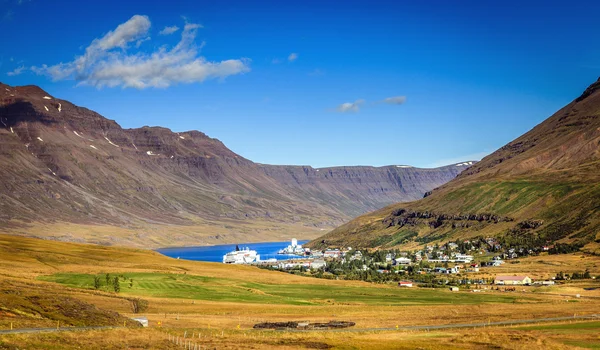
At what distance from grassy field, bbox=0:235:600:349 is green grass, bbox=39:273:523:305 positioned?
0.22 metres

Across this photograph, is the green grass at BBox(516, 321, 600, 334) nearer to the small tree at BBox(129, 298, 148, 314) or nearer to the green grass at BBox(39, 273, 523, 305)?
the green grass at BBox(39, 273, 523, 305)

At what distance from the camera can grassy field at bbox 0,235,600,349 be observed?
207 ft

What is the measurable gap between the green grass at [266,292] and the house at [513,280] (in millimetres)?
26495

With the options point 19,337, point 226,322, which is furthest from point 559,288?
point 19,337

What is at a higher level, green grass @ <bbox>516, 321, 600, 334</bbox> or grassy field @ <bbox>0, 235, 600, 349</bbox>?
grassy field @ <bbox>0, 235, 600, 349</bbox>

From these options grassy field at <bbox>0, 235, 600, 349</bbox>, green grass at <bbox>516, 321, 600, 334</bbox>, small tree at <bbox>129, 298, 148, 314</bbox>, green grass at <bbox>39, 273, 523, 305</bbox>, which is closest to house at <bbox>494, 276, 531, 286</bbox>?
grassy field at <bbox>0, 235, 600, 349</bbox>

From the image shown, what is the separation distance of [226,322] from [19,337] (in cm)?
3667

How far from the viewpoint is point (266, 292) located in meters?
134

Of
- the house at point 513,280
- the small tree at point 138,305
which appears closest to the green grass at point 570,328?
the small tree at point 138,305

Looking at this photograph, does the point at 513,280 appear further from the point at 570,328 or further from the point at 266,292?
the point at 570,328

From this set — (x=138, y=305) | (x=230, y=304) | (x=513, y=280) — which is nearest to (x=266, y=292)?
(x=230, y=304)

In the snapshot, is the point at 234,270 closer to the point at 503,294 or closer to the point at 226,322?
the point at 503,294

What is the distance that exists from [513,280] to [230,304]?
87301 mm

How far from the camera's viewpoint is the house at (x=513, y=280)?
165 meters
